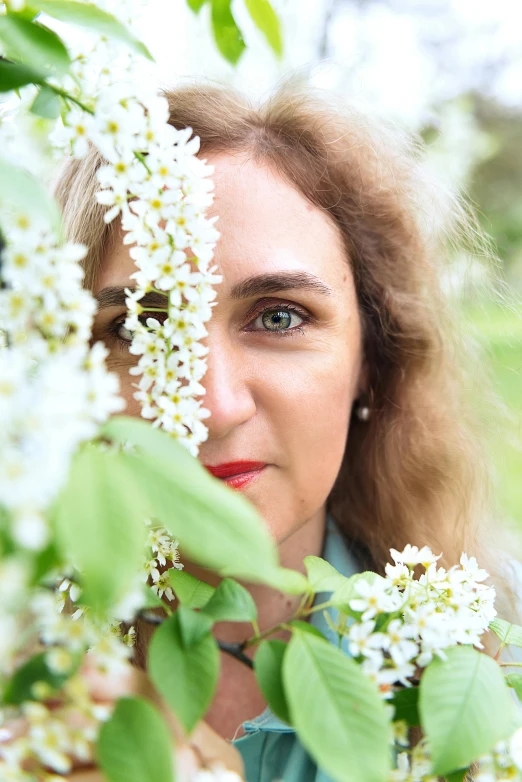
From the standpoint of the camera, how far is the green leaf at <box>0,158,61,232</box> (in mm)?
507

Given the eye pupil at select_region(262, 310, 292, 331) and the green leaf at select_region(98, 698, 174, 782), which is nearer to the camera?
the green leaf at select_region(98, 698, 174, 782)

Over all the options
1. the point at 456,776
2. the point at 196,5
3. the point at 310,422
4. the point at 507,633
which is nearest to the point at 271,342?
the point at 310,422

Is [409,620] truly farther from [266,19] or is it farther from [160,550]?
[266,19]

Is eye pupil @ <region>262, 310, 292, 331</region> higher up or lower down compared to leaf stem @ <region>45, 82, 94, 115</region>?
lower down

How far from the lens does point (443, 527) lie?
1723 mm

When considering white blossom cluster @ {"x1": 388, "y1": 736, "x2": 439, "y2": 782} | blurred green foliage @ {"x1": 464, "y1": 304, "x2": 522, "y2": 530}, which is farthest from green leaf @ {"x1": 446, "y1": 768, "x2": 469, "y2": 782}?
blurred green foliage @ {"x1": 464, "y1": 304, "x2": 522, "y2": 530}

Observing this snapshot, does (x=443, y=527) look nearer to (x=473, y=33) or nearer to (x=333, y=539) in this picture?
(x=333, y=539)

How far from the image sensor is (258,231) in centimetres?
121

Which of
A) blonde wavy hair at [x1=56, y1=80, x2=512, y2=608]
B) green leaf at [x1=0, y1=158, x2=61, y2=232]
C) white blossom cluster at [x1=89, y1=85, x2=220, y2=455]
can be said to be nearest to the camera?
green leaf at [x1=0, y1=158, x2=61, y2=232]

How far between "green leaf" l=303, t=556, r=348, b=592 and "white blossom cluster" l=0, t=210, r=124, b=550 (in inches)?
12.2

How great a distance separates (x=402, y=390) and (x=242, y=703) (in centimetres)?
76

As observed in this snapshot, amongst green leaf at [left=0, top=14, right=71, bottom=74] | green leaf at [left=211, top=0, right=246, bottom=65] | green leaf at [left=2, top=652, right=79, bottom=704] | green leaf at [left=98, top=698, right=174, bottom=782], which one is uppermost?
green leaf at [left=211, top=0, right=246, bottom=65]

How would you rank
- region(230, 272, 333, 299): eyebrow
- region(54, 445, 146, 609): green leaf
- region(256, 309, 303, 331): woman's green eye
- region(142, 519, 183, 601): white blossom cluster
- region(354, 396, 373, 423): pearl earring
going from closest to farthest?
region(54, 445, 146, 609): green leaf, region(142, 519, 183, 601): white blossom cluster, region(230, 272, 333, 299): eyebrow, region(256, 309, 303, 331): woman's green eye, region(354, 396, 373, 423): pearl earring

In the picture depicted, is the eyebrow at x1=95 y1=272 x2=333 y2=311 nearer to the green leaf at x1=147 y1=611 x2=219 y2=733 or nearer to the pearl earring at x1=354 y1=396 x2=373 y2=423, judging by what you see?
the pearl earring at x1=354 y1=396 x2=373 y2=423
